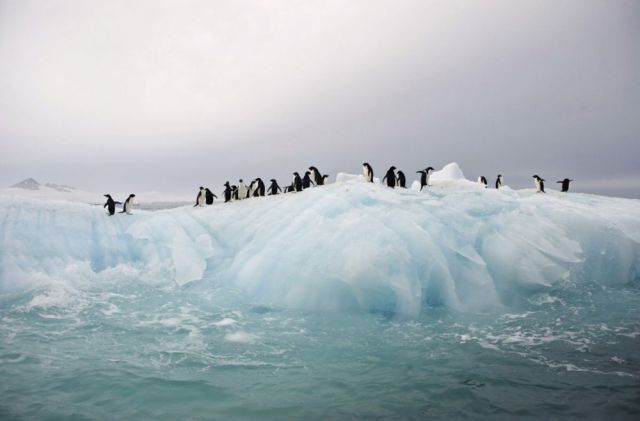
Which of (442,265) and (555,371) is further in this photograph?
(442,265)

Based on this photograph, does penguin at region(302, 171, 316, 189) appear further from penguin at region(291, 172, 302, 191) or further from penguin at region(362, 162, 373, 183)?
penguin at region(362, 162, 373, 183)

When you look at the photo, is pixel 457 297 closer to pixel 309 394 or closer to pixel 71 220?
pixel 309 394

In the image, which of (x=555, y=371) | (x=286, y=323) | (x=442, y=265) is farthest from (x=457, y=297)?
(x=286, y=323)

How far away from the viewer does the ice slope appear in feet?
24.8

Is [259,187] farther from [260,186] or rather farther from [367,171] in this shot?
[367,171]

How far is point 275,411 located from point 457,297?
4.81 meters

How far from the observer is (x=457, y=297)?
7.47 m

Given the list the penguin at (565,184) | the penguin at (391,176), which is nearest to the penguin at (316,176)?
the penguin at (391,176)

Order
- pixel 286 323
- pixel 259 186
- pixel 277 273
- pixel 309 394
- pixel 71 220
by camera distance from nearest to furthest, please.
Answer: pixel 309 394 < pixel 286 323 < pixel 277 273 < pixel 71 220 < pixel 259 186

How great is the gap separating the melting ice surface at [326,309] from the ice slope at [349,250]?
4 cm

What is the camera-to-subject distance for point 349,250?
7.74 metres

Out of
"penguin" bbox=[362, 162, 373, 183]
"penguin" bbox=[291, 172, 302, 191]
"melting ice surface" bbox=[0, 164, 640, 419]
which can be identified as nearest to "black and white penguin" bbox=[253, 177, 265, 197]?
"penguin" bbox=[291, 172, 302, 191]

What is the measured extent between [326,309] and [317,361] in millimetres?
2210

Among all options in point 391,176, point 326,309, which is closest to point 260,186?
point 391,176
